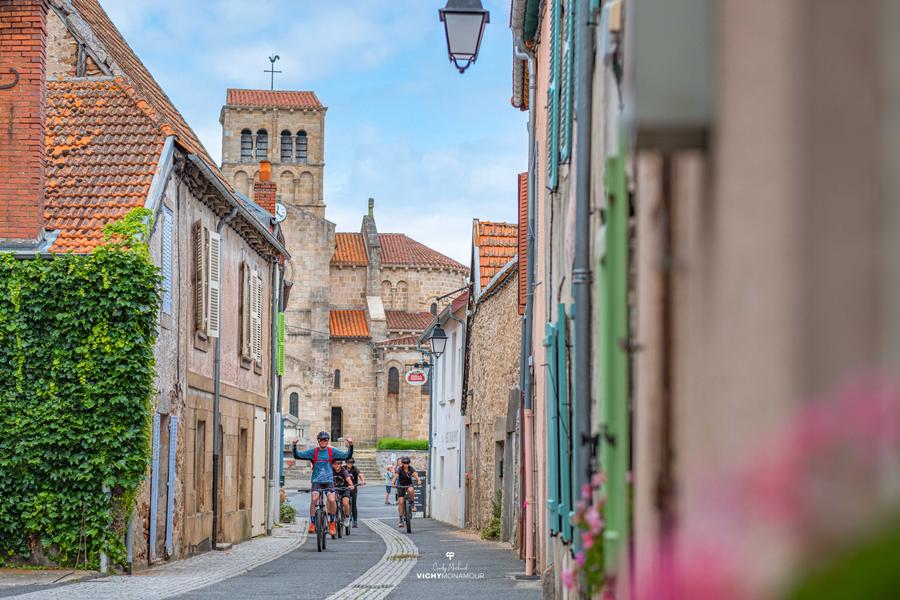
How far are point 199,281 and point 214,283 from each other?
0.92m

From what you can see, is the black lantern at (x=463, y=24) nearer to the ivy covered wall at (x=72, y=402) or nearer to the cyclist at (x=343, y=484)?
the ivy covered wall at (x=72, y=402)

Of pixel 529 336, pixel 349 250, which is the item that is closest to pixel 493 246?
pixel 529 336

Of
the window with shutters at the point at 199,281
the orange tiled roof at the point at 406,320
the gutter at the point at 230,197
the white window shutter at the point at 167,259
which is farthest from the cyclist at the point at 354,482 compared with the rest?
→ the orange tiled roof at the point at 406,320

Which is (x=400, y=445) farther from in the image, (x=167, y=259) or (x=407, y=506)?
(x=167, y=259)

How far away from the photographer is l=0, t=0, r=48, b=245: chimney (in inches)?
648

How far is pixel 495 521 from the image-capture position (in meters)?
24.7

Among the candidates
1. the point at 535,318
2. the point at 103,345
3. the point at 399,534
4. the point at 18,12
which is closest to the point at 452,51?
the point at 535,318

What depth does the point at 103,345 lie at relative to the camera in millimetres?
15695

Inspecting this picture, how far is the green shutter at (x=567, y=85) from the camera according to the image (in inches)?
394

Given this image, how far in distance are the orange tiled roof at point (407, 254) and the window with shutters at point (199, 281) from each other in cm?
7253

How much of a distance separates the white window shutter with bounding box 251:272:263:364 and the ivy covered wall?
32.3 ft

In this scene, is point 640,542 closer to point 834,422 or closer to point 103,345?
point 834,422

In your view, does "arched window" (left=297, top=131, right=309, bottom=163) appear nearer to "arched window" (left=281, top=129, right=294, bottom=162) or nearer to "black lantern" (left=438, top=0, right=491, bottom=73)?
"arched window" (left=281, top=129, right=294, bottom=162)

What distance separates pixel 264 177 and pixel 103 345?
19.5 m
